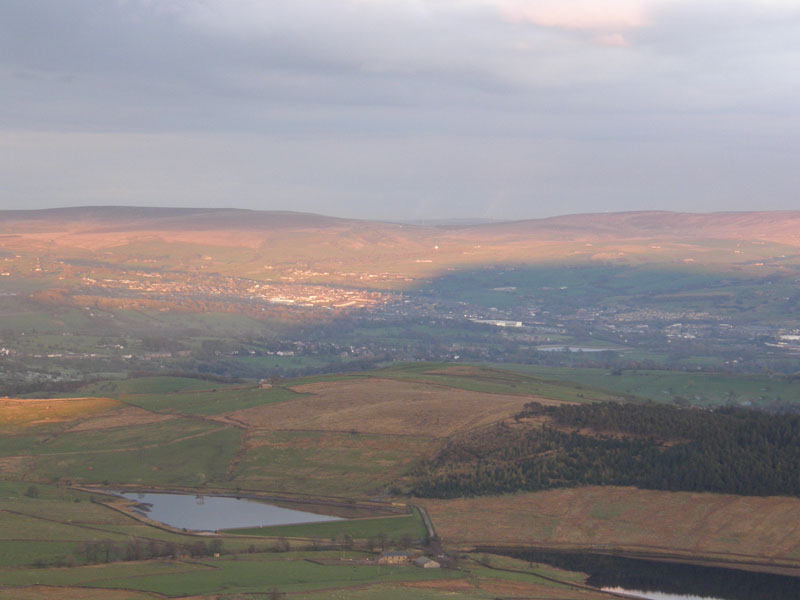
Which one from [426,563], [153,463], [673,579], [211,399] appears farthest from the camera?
[211,399]

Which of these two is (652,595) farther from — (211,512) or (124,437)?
(124,437)

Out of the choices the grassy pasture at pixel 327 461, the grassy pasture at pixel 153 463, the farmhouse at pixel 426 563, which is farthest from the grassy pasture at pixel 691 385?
the farmhouse at pixel 426 563

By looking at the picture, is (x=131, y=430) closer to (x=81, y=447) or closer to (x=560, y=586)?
(x=81, y=447)

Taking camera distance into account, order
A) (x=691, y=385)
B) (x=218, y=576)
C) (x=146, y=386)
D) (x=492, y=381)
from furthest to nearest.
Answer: (x=691, y=385), (x=146, y=386), (x=492, y=381), (x=218, y=576)

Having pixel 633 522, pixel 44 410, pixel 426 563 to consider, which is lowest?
pixel 633 522

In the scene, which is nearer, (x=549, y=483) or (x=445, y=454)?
(x=549, y=483)

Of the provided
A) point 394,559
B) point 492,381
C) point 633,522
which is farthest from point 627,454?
point 492,381

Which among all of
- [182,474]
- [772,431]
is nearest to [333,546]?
[182,474]

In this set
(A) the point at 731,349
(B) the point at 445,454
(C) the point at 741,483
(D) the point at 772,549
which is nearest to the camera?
(D) the point at 772,549
